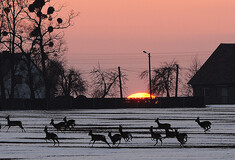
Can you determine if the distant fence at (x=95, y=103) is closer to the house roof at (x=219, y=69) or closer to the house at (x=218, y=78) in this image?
the house at (x=218, y=78)

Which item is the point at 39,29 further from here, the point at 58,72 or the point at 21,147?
the point at 21,147

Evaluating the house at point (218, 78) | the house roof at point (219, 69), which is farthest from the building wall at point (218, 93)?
the house roof at point (219, 69)

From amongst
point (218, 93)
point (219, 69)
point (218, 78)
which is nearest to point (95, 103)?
point (218, 93)

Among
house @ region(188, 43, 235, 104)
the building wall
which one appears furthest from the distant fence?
house @ region(188, 43, 235, 104)

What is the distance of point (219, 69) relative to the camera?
392 ft

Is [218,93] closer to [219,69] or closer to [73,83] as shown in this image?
[219,69]

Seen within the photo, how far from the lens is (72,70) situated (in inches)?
6147

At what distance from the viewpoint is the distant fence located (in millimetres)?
99938

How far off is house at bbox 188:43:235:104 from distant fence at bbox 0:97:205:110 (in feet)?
42.0

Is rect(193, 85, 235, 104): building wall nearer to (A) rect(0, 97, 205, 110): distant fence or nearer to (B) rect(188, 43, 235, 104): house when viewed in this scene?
(B) rect(188, 43, 235, 104): house

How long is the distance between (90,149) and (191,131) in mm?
11616

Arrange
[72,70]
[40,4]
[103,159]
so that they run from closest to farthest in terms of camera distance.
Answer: [103,159], [40,4], [72,70]

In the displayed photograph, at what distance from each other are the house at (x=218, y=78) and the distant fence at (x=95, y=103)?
12787 mm

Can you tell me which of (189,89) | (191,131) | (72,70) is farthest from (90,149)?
(189,89)
